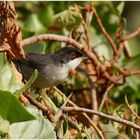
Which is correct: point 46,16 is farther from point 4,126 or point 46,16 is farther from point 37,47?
point 4,126

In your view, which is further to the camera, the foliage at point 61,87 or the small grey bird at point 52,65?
the small grey bird at point 52,65

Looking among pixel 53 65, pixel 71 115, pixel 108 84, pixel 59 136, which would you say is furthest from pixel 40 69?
pixel 59 136

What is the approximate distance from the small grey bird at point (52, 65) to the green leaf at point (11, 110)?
5.08ft

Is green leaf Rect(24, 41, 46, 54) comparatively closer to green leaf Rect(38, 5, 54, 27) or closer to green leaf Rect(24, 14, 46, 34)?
green leaf Rect(24, 14, 46, 34)

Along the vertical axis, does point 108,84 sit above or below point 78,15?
below

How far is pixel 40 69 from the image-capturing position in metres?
3.99

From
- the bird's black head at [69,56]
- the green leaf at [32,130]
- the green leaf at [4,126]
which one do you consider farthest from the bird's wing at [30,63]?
the green leaf at [4,126]

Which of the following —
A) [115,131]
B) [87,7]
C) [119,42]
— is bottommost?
[115,131]

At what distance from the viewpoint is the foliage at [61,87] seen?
1911 mm

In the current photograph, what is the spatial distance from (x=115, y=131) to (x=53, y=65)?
134cm

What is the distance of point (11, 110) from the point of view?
1892 millimetres

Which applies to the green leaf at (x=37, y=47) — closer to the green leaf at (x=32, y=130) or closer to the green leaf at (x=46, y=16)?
the green leaf at (x=46, y=16)

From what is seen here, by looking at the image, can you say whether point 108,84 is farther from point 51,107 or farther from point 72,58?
point 51,107

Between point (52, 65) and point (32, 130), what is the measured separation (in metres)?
2.26
